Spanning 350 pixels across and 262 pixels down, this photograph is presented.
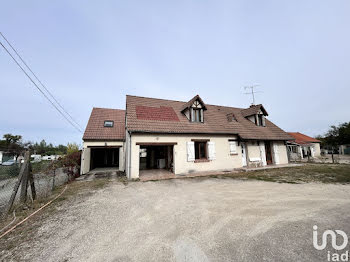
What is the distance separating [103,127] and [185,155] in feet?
29.6

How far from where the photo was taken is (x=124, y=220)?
3859 millimetres

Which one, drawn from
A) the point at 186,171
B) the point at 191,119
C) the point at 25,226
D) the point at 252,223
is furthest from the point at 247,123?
the point at 25,226

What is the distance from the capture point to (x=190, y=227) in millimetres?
3406

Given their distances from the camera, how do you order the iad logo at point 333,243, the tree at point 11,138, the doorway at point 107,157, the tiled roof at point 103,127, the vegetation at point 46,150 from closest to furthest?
the iad logo at point 333,243 → the tiled roof at point 103,127 → the doorway at point 107,157 → the vegetation at point 46,150 → the tree at point 11,138

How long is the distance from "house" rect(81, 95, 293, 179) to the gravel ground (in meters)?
4.70

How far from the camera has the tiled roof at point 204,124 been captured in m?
10.2

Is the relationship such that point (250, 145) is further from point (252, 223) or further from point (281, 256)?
point (281, 256)

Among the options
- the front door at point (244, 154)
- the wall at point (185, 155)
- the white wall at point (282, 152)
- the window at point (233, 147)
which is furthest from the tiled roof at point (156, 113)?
the white wall at point (282, 152)

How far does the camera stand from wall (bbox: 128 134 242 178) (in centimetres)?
924

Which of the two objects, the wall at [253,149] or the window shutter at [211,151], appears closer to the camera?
the window shutter at [211,151]

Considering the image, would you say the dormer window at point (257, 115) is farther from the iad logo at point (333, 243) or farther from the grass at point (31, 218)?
the grass at point (31, 218)

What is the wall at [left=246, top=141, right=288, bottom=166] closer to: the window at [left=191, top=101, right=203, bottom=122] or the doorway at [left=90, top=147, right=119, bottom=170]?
the window at [left=191, top=101, right=203, bottom=122]

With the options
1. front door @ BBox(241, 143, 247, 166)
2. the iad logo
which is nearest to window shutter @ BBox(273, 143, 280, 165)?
front door @ BBox(241, 143, 247, 166)

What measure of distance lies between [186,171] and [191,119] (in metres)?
4.47
